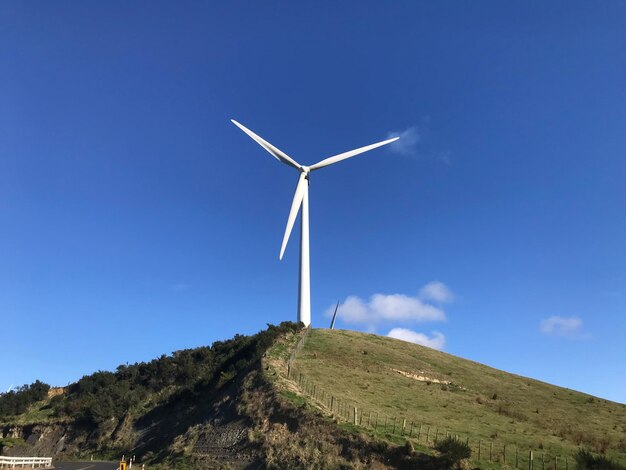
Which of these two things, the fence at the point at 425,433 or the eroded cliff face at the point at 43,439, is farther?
the eroded cliff face at the point at 43,439

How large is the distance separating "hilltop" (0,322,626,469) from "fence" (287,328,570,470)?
206 millimetres

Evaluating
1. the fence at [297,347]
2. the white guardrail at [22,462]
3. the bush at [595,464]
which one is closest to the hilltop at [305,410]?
the fence at [297,347]

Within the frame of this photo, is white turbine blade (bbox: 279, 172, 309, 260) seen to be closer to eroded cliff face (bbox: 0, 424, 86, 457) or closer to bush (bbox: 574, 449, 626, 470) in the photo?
eroded cliff face (bbox: 0, 424, 86, 457)

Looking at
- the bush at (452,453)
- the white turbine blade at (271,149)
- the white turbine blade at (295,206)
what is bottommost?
the bush at (452,453)

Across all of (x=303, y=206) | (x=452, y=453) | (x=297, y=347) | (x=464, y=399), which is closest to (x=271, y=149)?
(x=303, y=206)

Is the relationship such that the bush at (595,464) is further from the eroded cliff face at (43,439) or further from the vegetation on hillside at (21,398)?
the vegetation on hillside at (21,398)

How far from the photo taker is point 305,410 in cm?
3844

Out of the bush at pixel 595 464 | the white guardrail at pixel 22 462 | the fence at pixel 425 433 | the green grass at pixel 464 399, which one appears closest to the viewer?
the bush at pixel 595 464

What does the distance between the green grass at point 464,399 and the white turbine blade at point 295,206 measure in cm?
1511

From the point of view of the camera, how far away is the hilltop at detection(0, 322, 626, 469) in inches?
1334

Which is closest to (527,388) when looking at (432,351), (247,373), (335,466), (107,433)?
(432,351)

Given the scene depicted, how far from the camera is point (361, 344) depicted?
74938mm

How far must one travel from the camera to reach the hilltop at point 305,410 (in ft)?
111

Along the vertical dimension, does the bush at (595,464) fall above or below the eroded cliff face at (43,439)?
above
